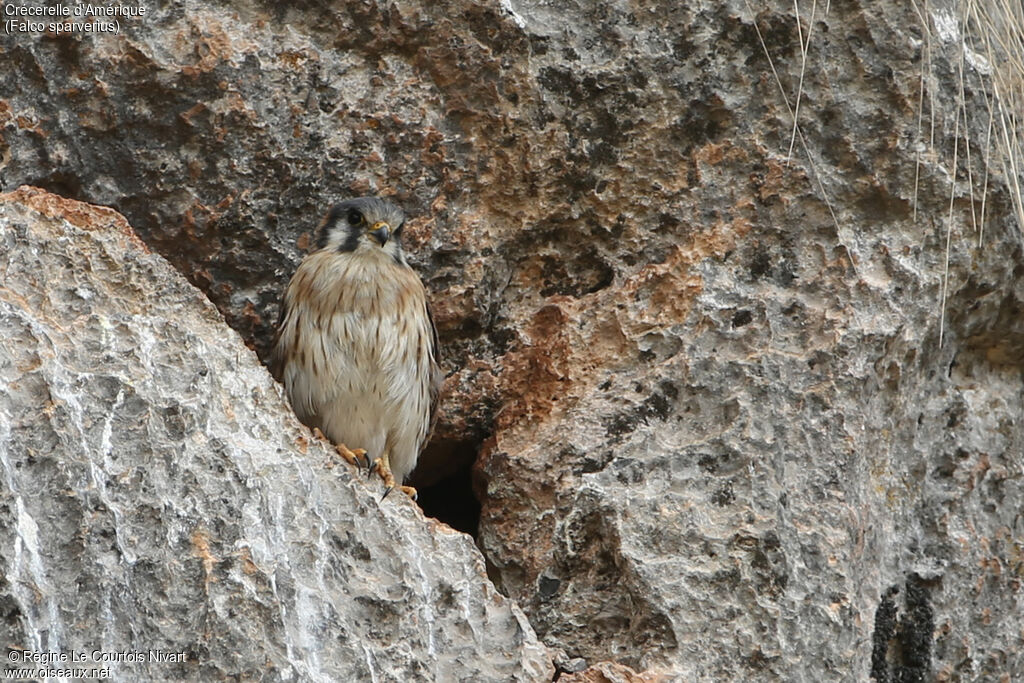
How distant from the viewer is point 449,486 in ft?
14.7

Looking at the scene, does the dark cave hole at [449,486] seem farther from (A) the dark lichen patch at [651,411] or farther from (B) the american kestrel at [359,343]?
(A) the dark lichen patch at [651,411]

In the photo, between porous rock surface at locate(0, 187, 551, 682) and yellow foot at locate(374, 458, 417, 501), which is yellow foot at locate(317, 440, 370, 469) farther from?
porous rock surface at locate(0, 187, 551, 682)

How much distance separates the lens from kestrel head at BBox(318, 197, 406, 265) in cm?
380

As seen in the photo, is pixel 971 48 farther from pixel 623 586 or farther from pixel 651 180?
pixel 623 586

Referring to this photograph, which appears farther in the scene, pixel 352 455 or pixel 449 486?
pixel 449 486

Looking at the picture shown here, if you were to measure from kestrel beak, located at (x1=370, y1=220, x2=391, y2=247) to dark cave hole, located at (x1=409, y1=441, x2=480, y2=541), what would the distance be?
71 cm

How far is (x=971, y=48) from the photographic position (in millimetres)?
3893

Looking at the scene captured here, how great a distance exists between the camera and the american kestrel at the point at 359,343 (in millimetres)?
3867

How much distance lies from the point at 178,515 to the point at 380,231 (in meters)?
1.09
